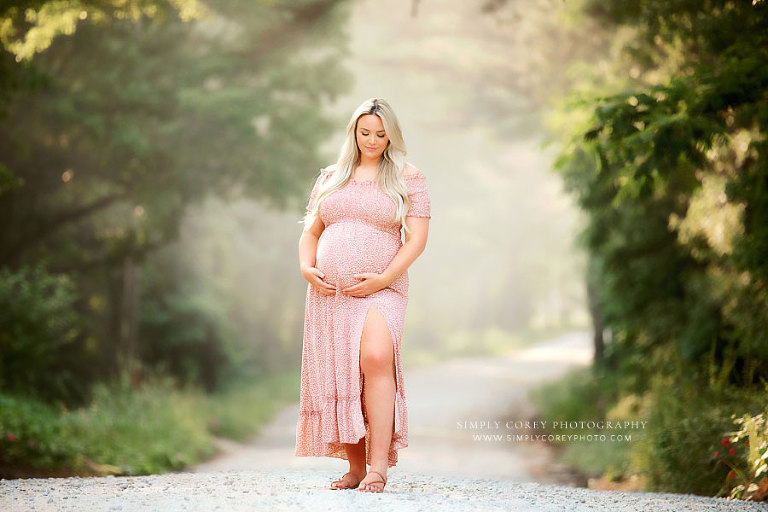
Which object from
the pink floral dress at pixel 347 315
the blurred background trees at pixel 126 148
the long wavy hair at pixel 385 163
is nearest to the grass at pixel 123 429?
the blurred background trees at pixel 126 148

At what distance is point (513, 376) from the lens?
2369cm

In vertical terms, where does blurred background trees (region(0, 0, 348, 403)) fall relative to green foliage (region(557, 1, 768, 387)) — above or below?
above

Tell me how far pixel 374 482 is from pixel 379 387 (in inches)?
21.1

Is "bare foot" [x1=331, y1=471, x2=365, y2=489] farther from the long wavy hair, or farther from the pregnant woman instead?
the long wavy hair

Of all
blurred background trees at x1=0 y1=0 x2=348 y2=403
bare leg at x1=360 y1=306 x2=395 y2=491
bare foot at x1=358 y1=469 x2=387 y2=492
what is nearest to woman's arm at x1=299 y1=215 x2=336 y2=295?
bare leg at x1=360 y1=306 x2=395 y2=491

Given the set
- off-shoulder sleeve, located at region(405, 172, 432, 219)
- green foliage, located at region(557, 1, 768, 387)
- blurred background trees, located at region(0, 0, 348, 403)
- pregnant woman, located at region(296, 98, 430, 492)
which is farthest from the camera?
blurred background trees, located at region(0, 0, 348, 403)

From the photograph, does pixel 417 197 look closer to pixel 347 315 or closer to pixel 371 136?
A: pixel 371 136

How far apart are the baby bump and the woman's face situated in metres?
0.46

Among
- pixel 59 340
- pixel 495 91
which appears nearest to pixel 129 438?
pixel 59 340

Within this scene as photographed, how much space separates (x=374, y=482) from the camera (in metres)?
4.59

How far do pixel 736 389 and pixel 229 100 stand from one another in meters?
9.41

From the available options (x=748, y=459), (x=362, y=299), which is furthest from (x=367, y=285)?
(x=748, y=459)

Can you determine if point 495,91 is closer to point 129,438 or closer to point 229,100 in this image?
point 229,100

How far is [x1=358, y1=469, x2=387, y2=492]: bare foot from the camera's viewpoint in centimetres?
457
